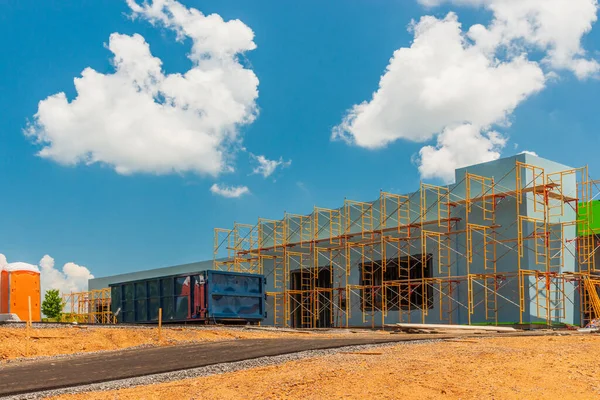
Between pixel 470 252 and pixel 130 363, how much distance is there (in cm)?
2212

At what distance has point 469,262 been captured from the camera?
33125mm

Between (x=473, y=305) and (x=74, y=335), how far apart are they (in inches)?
779

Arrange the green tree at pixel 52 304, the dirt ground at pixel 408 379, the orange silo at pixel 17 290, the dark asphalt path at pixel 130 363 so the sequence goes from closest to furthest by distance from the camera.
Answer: the dirt ground at pixel 408 379 → the dark asphalt path at pixel 130 363 → the orange silo at pixel 17 290 → the green tree at pixel 52 304

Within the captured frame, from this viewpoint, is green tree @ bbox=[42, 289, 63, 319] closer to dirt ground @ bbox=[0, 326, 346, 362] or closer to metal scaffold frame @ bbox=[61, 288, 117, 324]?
metal scaffold frame @ bbox=[61, 288, 117, 324]

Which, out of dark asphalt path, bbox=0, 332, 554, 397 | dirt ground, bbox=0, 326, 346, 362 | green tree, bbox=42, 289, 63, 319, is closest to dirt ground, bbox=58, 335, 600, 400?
dark asphalt path, bbox=0, 332, 554, 397

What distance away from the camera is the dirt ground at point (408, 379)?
10227 mm

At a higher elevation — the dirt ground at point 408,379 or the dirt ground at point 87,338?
the dirt ground at point 408,379

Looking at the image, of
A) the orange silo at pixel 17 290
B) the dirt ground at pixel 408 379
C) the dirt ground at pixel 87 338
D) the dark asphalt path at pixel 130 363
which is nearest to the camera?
the dirt ground at pixel 408 379

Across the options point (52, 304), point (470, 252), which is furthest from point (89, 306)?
point (470, 252)

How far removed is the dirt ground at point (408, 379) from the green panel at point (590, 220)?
21.2 meters

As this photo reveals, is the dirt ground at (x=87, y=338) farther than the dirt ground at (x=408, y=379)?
Yes

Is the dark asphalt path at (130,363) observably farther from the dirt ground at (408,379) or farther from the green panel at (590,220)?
the green panel at (590,220)

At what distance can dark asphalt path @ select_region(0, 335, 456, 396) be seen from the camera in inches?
495

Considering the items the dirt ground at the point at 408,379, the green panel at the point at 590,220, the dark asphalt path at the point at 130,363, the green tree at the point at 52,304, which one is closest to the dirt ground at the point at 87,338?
the dark asphalt path at the point at 130,363
